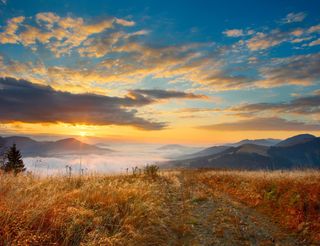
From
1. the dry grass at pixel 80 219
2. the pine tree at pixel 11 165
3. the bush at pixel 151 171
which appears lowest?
the dry grass at pixel 80 219

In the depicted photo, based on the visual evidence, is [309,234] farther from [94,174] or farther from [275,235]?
[94,174]

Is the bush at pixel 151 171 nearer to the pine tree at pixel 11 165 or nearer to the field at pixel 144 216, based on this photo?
the field at pixel 144 216

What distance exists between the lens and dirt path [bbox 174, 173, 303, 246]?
8.75 meters

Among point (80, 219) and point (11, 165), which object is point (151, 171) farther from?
point (80, 219)

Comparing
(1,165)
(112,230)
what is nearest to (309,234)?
(112,230)

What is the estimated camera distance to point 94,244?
6332 millimetres

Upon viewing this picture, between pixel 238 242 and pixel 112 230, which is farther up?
pixel 112 230

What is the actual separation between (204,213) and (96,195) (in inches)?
197

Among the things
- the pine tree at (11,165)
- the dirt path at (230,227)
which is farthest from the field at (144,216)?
the pine tree at (11,165)

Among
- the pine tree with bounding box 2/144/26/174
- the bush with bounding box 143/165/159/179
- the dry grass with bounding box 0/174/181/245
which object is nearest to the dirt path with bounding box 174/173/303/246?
Answer: the dry grass with bounding box 0/174/181/245

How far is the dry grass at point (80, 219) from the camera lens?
635 cm

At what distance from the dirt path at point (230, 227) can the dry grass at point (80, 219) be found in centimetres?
110

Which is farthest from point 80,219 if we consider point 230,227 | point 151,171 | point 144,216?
point 151,171

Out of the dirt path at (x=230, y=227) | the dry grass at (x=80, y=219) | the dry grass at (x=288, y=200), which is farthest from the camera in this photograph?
the dry grass at (x=288, y=200)
